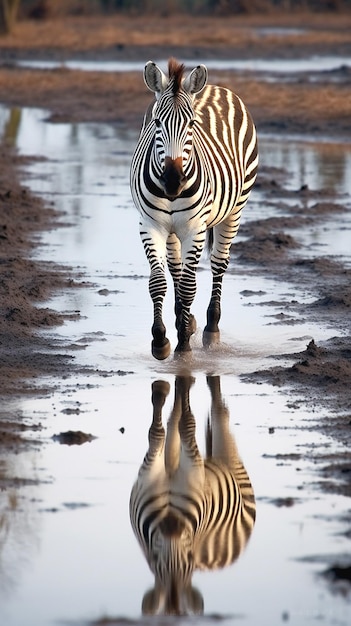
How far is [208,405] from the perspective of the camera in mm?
7629

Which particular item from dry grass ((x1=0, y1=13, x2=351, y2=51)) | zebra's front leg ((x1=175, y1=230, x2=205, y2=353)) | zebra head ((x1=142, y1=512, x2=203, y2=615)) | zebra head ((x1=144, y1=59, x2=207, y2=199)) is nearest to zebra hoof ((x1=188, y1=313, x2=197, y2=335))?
zebra's front leg ((x1=175, y1=230, x2=205, y2=353))

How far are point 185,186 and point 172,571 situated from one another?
3.48m

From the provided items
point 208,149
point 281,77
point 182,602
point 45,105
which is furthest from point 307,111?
point 182,602

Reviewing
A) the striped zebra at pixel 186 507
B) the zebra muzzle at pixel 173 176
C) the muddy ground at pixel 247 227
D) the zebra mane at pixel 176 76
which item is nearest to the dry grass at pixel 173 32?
the muddy ground at pixel 247 227

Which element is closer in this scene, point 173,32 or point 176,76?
point 176,76

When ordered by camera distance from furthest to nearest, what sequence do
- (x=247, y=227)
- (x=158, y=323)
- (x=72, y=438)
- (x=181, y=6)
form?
(x=181, y=6) → (x=247, y=227) → (x=158, y=323) → (x=72, y=438)

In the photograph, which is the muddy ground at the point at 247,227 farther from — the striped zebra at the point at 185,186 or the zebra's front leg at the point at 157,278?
the striped zebra at the point at 185,186

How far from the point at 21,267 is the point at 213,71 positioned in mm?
21893

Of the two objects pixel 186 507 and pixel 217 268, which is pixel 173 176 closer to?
pixel 217 268

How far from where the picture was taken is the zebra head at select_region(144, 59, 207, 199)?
8.02 m

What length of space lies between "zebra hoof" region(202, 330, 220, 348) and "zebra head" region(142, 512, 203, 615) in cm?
327

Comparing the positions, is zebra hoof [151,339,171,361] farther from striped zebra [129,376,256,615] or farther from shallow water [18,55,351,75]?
shallow water [18,55,351,75]

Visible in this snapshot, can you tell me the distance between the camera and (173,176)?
7.97m

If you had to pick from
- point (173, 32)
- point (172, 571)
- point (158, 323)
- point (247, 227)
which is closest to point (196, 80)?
point (158, 323)
